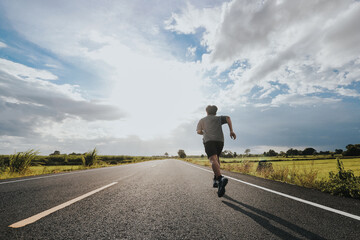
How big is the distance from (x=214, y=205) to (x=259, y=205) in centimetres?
85

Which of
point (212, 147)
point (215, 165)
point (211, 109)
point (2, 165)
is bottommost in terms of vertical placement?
point (215, 165)

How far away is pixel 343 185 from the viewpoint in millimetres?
4559

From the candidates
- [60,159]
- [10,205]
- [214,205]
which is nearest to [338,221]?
[214,205]

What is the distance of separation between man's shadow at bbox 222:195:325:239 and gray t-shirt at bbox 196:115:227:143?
178 cm

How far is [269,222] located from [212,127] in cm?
268

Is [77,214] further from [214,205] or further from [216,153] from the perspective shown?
[216,153]

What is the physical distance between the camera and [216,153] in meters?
4.73

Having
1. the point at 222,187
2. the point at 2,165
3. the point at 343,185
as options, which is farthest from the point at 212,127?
the point at 2,165

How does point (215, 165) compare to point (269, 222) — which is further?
point (215, 165)

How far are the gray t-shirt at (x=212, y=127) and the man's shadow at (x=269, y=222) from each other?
178cm

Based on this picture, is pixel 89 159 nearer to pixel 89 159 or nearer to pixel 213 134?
pixel 89 159

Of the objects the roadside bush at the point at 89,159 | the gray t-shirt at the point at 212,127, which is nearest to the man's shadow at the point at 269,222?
the gray t-shirt at the point at 212,127

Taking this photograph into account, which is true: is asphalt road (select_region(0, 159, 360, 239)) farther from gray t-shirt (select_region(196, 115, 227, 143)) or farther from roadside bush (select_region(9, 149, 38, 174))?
A: roadside bush (select_region(9, 149, 38, 174))

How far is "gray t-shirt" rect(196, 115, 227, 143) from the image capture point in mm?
4723
